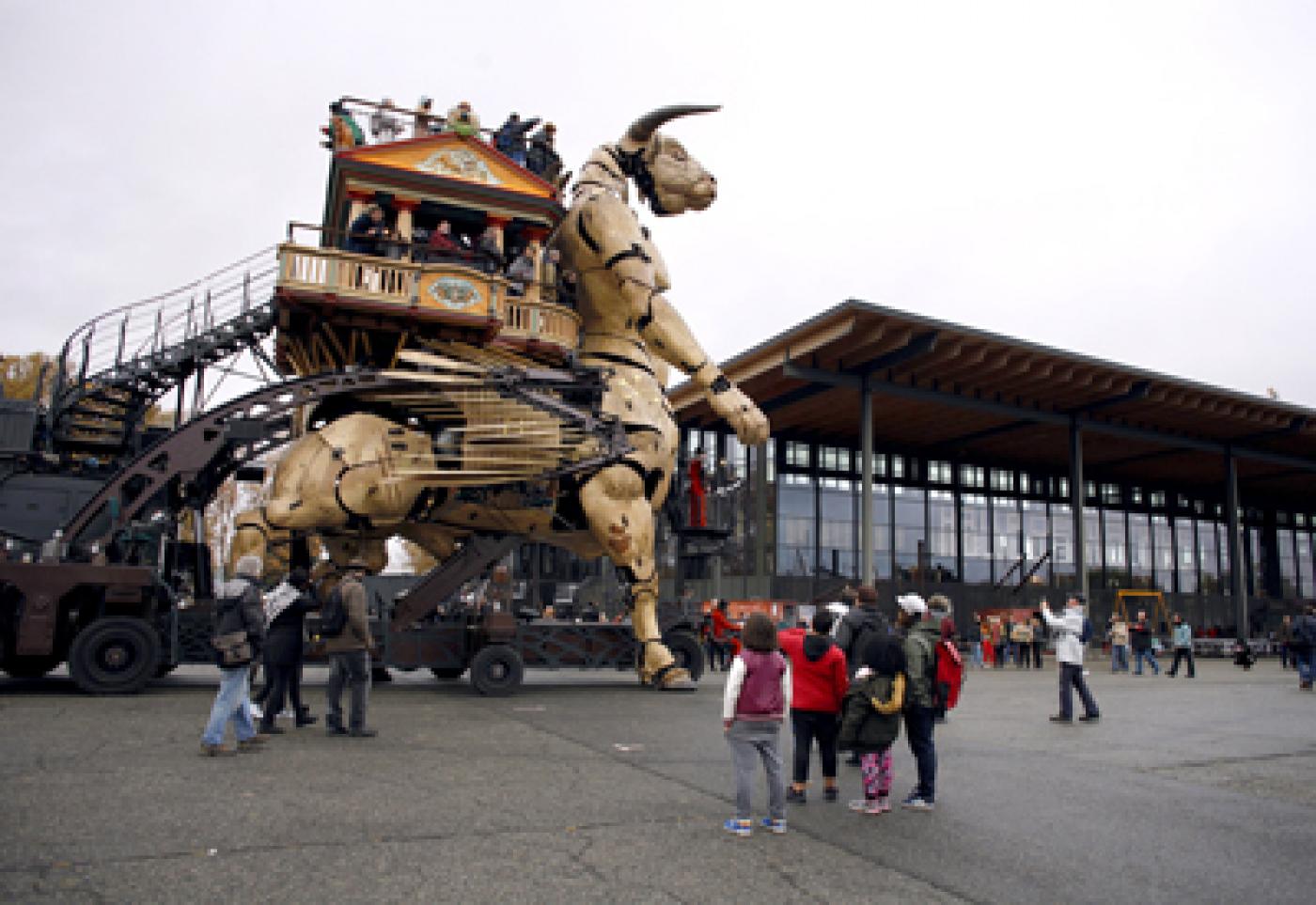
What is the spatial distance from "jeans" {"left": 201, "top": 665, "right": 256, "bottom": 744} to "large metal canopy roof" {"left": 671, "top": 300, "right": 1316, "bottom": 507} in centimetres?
1736

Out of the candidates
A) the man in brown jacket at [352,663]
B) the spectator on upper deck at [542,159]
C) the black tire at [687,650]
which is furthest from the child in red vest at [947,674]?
the spectator on upper deck at [542,159]

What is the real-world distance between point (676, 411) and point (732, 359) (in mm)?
4196

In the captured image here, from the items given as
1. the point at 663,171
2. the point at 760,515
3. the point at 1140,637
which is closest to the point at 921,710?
the point at 663,171

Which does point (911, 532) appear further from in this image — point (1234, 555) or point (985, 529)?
point (1234, 555)

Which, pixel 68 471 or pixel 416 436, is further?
pixel 68 471

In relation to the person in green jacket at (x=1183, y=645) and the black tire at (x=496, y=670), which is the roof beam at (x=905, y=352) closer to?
the person in green jacket at (x=1183, y=645)

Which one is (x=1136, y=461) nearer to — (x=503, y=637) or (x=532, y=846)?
(x=503, y=637)

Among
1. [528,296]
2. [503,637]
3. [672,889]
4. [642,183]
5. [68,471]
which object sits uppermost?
[642,183]

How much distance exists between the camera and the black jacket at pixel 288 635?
7.69 m

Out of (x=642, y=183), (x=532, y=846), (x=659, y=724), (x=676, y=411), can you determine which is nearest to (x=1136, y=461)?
(x=676, y=411)

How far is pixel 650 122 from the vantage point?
1198 centimetres

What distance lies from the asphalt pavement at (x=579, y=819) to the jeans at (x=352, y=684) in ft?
0.80

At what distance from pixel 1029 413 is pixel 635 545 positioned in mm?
21201

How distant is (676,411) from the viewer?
29156 mm
